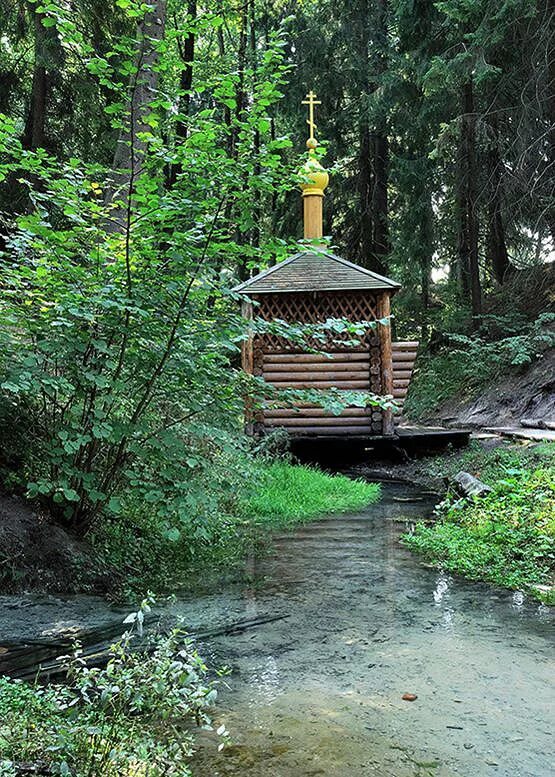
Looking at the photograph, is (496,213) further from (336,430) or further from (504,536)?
(504,536)

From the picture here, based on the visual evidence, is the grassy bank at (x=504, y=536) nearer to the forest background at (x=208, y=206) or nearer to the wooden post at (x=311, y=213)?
the forest background at (x=208, y=206)

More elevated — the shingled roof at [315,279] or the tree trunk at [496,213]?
the tree trunk at [496,213]

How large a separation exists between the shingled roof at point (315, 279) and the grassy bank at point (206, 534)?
502cm

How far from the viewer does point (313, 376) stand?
1292cm

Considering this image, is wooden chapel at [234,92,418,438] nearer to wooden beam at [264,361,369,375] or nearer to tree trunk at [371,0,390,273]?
wooden beam at [264,361,369,375]

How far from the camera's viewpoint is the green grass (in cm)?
768

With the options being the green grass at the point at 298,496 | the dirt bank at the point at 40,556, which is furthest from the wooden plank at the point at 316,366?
the dirt bank at the point at 40,556

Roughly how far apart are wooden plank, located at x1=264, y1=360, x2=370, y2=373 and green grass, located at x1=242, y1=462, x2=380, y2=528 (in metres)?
3.20

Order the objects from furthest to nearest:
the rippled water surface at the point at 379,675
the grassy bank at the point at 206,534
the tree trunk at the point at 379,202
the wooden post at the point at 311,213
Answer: the tree trunk at the point at 379,202 < the wooden post at the point at 311,213 < the grassy bank at the point at 206,534 < the rippled water surface at the point at 379,675

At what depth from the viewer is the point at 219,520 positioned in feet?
20.9

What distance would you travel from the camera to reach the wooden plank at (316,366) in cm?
1283

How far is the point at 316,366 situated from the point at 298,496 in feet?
16.5

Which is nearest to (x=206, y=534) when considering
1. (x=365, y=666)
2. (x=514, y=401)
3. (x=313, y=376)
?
(x=365, y=666)

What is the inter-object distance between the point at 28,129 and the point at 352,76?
11855 mm
